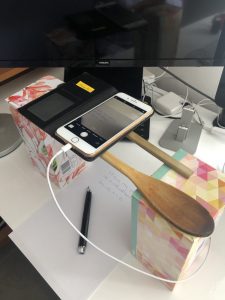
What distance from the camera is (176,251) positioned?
0.35m

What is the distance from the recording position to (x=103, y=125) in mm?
420

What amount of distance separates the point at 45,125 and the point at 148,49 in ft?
1.06

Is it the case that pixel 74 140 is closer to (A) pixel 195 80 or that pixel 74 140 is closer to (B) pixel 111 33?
(B) pixel 111 33

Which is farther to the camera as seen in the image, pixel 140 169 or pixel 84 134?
pixel 140 169

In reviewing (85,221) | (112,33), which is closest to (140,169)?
(85,221)

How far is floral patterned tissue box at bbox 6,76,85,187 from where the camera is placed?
0.49 m

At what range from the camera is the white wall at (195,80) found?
2.43 feet

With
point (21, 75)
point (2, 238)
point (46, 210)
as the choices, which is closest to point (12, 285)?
point (2, 238)

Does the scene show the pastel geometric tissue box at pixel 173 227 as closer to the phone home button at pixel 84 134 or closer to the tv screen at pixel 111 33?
the phone home button at pixel 84 134

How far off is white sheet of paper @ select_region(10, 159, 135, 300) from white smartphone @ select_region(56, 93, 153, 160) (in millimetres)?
186

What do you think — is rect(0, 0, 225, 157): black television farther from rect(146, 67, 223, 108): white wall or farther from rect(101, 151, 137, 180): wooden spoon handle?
rect(101, 151, 137, 180): wooden spoon handle

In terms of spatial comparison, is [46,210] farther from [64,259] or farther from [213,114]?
[213,114]

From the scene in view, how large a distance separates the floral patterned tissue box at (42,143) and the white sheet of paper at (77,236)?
0.11 feet

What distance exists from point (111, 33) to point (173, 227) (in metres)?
0.45
